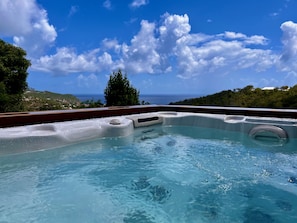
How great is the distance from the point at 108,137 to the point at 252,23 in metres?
6.46

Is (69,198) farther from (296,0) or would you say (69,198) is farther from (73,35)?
(73,35)

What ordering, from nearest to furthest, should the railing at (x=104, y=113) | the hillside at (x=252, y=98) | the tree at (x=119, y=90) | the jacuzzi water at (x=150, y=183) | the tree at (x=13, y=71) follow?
the jacuzzi water at (x=150, y=183)
the railing at (x=104, y=113)
the tree at (x=119, y=90)
the tree at (x=13, y=71)
the hillside at (x=252, y=98)

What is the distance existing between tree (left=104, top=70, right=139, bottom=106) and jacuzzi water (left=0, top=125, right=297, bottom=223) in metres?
3.15

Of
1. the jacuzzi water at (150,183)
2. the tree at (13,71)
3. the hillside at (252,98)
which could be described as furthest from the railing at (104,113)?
the tree at (13,71)

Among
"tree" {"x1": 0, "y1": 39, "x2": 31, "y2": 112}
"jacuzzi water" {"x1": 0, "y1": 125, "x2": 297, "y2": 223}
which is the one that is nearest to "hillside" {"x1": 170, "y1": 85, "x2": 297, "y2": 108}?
"jacuzzi water" {"x1": 0, "y1": 125, "x2": 297, "y2": 223}

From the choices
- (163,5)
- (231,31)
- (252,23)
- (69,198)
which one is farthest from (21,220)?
(231,31)

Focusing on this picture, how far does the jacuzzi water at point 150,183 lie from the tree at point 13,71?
4922 mm

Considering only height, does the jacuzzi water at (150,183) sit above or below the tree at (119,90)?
below

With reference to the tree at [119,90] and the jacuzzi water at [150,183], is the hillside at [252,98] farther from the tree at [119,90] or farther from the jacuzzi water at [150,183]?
the jacuzzi water at [150,183]

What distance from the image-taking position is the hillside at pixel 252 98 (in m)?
8.33

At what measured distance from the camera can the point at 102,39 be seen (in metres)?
9.97

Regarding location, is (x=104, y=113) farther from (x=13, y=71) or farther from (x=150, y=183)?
(x=13, y=71)

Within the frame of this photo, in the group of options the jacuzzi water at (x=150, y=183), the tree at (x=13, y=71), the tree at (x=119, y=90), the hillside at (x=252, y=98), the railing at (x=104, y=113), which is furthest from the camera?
the hillside at (x=252, y=98)

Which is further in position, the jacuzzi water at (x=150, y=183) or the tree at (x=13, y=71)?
the tree at (x=13, y=71)
